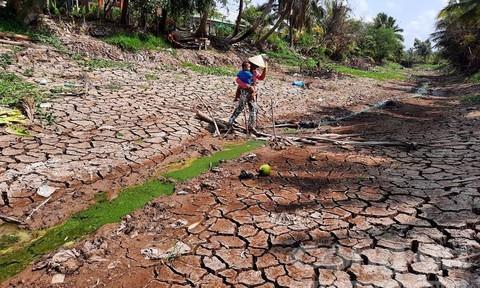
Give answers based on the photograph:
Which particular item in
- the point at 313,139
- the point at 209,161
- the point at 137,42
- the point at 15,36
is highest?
the point at 137,42

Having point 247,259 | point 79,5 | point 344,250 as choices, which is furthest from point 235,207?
point 79,5

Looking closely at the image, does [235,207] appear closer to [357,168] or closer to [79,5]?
[357,168]

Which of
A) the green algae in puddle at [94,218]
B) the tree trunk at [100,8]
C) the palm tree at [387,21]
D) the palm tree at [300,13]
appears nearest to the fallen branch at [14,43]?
the tree trunk at [100,8]

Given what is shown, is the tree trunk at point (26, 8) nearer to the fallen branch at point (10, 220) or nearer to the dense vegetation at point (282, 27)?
the dense vegetation at point (282, 27)

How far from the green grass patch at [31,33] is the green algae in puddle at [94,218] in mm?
8304

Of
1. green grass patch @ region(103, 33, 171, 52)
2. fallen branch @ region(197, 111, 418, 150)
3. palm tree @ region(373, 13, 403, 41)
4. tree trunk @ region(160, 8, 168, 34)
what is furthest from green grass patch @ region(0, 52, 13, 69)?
palm tree @ region(373, 13, 403, 41)

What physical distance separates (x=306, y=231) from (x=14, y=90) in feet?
21.5

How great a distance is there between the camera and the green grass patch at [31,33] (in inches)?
466

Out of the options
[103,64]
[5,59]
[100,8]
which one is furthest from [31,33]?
[100,8]

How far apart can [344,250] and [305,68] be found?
17.8 m

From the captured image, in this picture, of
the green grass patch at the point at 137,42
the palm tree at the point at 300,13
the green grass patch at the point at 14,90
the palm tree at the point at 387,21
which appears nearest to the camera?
Result: the green grass patch at the point at 14,90

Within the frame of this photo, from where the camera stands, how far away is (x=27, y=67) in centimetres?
975

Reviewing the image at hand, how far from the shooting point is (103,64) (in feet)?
37.9

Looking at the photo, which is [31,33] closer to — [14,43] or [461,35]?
[14,43]
